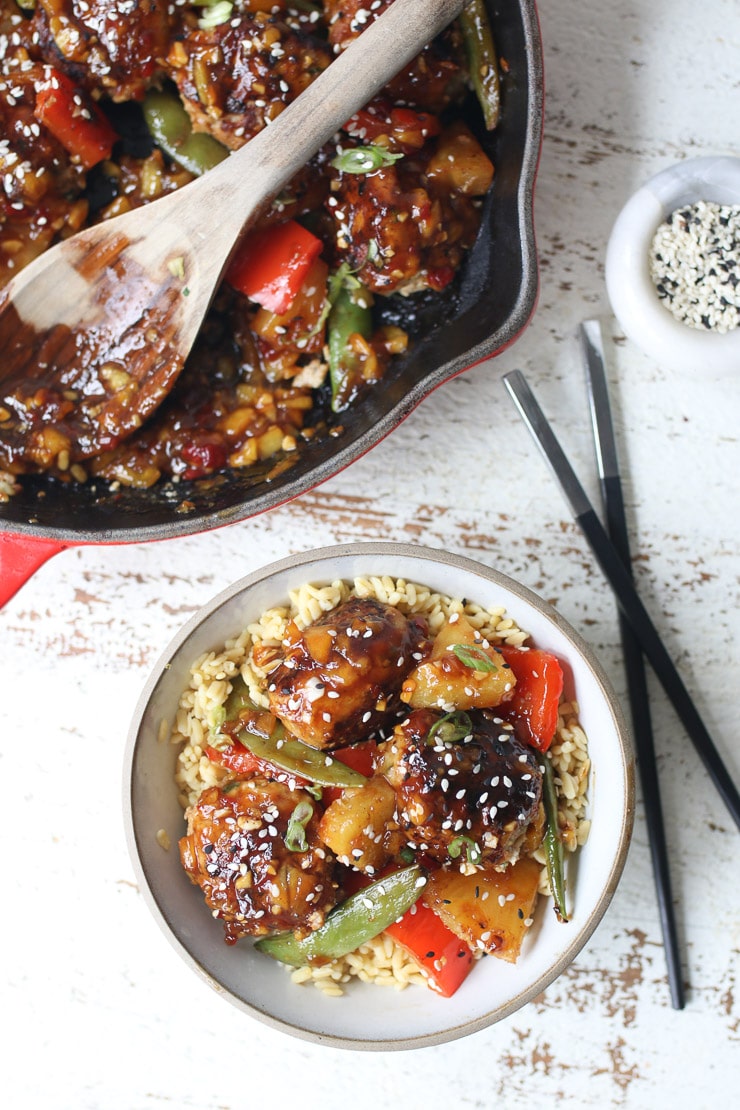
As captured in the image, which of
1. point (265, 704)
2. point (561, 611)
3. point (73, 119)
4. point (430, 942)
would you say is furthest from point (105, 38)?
point (430, 942)

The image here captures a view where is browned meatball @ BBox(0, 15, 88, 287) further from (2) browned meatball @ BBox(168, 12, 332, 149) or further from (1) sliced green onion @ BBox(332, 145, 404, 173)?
(1) sliced green onion @ BBox(332, 145, 404, 173)

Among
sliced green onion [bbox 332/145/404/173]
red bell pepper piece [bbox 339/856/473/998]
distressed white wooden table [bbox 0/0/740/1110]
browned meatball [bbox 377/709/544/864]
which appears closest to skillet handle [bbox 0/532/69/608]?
distressed white wooden table [bbox 0/0/740/1110]

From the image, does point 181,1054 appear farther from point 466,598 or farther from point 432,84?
point 432,84

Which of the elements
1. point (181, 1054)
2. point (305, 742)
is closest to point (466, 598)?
point (305, 742)

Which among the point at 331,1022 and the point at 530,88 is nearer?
the point at 530,88

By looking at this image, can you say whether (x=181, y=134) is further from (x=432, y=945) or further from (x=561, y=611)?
(x=432, y=945)

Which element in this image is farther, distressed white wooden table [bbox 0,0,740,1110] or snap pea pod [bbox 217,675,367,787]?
distressed white wooden table [bbox 0,0,740,1110]
